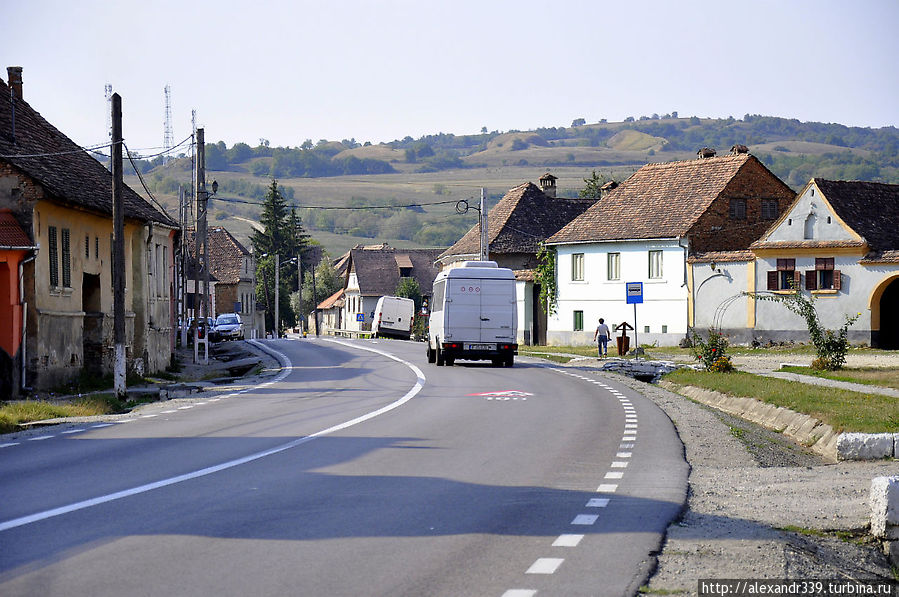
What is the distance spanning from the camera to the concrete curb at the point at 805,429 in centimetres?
1455

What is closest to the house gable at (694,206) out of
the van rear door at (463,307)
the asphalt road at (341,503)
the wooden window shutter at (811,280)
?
the wooden window shutter at (811,280)

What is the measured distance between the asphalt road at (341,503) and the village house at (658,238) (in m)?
37.1

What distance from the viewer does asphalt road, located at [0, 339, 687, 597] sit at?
291 inches

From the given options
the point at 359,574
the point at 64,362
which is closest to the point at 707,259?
the point at 64,362

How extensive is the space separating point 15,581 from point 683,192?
5576 centimetres

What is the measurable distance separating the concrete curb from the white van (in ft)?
175

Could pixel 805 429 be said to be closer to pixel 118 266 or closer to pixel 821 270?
pixel 118 266

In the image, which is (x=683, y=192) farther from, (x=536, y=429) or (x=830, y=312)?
(x=536, y=429)

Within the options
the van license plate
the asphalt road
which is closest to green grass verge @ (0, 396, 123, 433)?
the asphalt road

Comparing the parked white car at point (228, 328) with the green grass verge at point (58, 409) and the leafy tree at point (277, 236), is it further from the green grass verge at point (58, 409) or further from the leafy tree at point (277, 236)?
Answer: the leafy tree at point (277, 236)

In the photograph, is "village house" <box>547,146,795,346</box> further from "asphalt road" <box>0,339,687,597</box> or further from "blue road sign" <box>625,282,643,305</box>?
"asphalt road" <box>0,339,687,597</box>

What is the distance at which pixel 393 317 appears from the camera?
278 feet

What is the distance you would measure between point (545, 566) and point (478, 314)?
2989 centimetres

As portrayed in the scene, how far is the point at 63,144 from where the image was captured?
1379 inches
